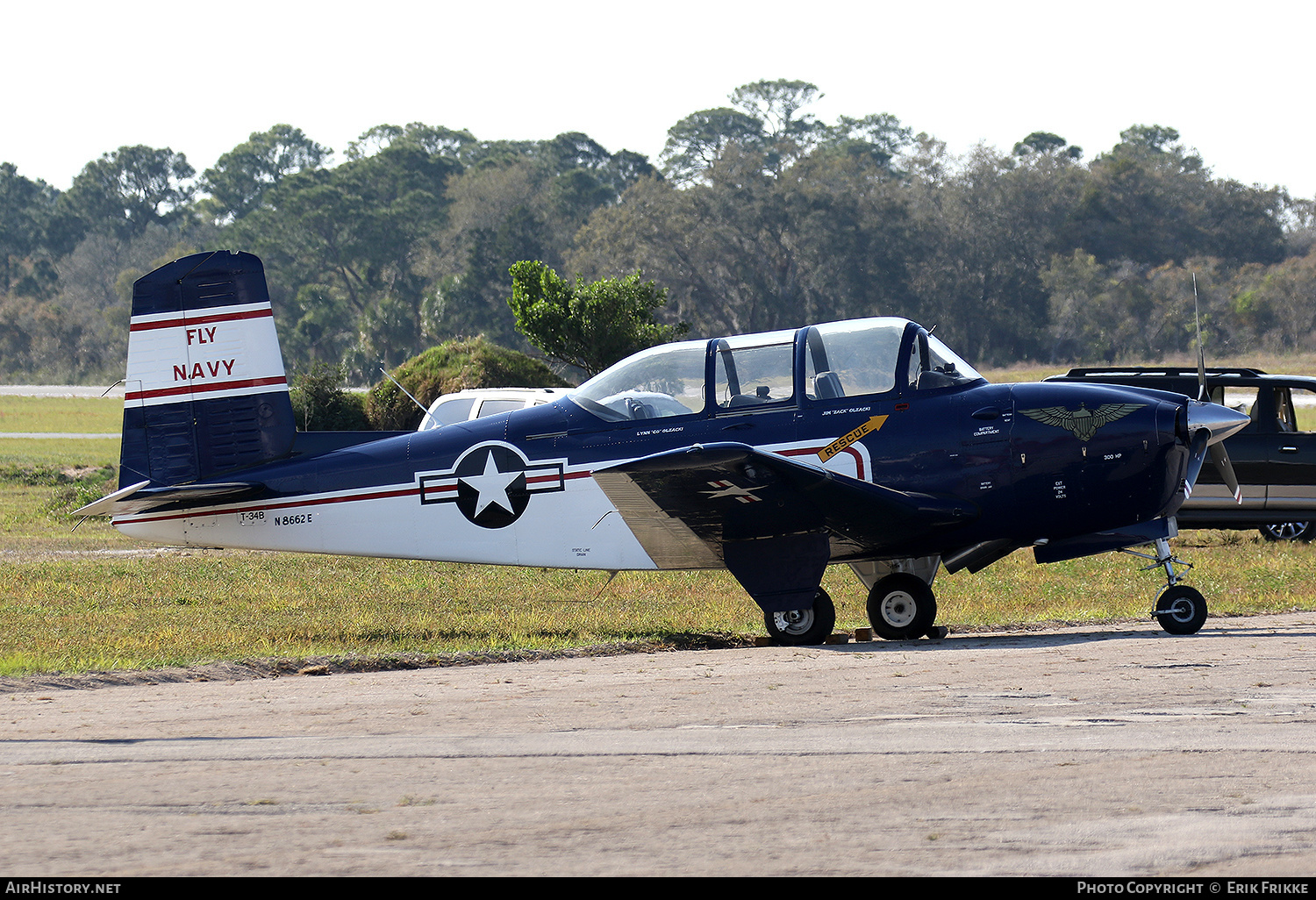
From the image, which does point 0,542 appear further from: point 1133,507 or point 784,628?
point 1133,507

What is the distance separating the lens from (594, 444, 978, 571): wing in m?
9.23

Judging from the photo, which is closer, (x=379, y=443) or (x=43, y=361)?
(x=379, y=443)

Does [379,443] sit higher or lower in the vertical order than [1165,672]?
higher

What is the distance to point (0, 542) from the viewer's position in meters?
17.5

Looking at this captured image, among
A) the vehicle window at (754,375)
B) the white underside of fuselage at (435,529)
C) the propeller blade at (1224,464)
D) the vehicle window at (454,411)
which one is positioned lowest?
the white underside of fuselage at (435,529)

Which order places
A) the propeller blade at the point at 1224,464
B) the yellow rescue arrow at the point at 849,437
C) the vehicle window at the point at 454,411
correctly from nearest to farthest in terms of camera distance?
the yellow rescue arrow at the point at 849,437
the propeller blade at the point at 1224,464
the vehicle window at the point at 454,411

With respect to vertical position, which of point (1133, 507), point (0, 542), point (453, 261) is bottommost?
point (0, 542)

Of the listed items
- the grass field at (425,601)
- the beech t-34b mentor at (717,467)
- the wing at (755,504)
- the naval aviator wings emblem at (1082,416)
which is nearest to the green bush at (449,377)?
the grass field at (425,601)

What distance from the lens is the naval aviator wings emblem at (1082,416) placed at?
32.7ft

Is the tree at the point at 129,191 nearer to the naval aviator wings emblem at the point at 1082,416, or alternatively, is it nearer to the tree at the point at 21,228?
the tree at the point at 21,228

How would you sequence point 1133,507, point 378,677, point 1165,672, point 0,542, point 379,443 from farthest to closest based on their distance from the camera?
point 0,542
point 379,443
point 1133,507
point 378,677
point 1165,672

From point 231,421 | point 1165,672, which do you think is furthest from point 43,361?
point 1165,672

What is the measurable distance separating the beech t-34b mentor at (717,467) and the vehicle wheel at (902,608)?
0.02m

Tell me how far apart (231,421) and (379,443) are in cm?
134
